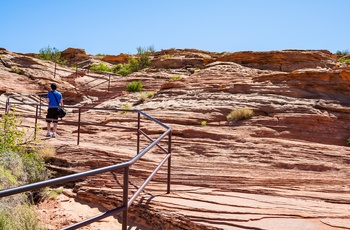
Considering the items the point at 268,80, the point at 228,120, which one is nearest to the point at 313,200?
the point at 228,120

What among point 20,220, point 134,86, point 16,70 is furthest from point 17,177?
point 16,70

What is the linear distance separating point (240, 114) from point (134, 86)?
367 inches

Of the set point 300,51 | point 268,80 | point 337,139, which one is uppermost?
point 300,51

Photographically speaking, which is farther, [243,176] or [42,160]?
[42,160]

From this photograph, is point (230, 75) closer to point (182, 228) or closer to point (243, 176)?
point (243, 176)

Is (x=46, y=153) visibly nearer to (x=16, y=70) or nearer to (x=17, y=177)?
(x=17, y=177)

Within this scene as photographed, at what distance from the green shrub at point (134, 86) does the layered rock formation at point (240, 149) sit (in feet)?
1.64

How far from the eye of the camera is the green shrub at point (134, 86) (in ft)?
62.8

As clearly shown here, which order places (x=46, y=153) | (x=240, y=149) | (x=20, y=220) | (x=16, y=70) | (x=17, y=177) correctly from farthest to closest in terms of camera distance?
(x=16, y=70), (x=240, y=149), (x=46, y=153), (x=17, y=177), (x=20, y=220)

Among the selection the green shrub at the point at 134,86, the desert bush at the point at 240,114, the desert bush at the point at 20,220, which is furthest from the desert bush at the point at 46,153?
the green shrub at the point at 134,86

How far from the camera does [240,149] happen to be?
8.66 meters

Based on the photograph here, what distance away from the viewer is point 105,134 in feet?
34.9

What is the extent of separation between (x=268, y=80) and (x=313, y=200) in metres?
9.56

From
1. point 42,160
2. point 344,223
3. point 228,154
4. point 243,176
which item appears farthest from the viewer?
point 228,154
